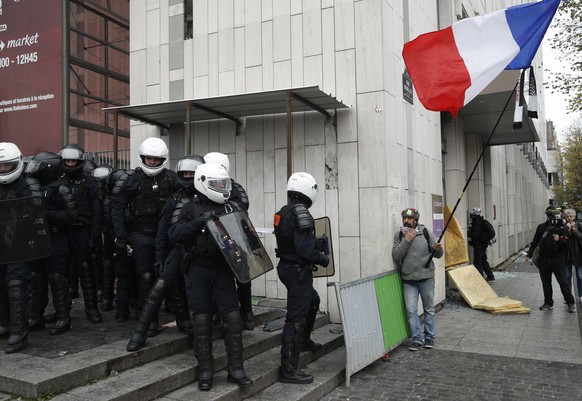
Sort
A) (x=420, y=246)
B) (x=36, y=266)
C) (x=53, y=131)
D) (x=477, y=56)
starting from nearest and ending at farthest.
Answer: (x=36, y=266) → (x=477, y=56) → (x=420, y=246) → (x=53, y=131)

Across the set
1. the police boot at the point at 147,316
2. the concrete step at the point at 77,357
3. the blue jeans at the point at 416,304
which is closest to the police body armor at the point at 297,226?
the police boot at the point at 147,316

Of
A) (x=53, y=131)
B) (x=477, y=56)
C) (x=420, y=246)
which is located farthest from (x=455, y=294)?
(x=53, y=131)

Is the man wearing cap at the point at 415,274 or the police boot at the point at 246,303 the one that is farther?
the man wearing cap at the point at 415,274

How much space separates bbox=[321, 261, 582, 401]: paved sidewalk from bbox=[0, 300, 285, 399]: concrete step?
70.0 inches

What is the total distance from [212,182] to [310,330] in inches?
89.8

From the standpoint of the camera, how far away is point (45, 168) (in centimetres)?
547

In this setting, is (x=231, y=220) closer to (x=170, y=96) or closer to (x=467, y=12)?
(x=170, y=96)

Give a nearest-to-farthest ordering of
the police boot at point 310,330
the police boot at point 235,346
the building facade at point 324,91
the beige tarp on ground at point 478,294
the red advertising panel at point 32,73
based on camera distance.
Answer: the police boot at point 235,346, the police boot at point 310,330, the building facade at point 324,91, the beige tarp on ground at point 478,294, the red advertising panel at point 32,73

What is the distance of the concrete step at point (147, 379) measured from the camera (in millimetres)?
3947

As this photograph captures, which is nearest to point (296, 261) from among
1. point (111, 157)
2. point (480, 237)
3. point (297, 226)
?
point (297, 226)

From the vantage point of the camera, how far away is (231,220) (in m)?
4.57

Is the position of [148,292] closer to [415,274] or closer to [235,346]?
[235,346]

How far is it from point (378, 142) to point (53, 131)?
1035 cm

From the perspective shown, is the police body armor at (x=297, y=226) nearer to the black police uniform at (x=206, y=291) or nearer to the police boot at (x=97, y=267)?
the black police uniform at (x=206, y=291)
